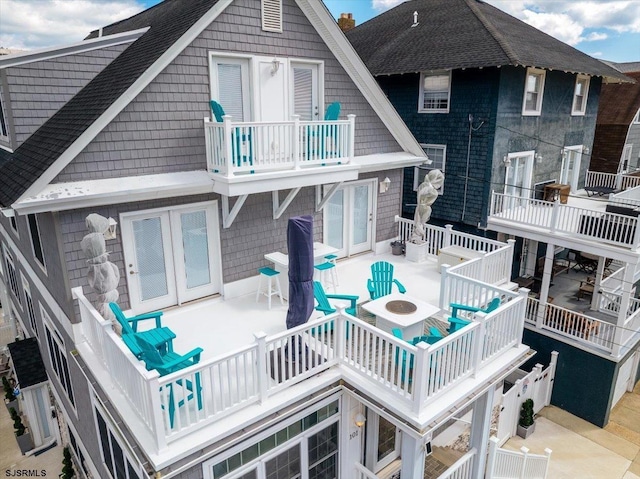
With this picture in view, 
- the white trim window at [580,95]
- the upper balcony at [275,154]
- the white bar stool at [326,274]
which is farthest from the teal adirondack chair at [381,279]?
the white trim window at [580,95]

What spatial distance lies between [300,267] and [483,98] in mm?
9834

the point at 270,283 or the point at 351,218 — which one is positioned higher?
the point at 351,218

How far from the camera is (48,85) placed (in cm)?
845

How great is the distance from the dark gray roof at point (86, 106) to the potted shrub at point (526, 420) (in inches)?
486

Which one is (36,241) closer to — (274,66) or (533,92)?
(274,66)

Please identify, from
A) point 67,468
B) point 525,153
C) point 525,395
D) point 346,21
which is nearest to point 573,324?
point 525,395

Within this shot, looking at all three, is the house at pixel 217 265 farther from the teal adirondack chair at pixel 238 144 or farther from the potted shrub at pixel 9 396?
the potted shrub at pixel 9 396

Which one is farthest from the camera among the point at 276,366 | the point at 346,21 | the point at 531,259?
the point at 346,21

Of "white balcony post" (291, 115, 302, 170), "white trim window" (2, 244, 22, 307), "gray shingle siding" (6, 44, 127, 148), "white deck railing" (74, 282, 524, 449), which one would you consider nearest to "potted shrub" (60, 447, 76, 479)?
"white trim window" (2, 244, 22, 307)

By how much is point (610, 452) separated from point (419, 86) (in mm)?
12277

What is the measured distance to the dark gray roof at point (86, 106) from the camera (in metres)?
6.74

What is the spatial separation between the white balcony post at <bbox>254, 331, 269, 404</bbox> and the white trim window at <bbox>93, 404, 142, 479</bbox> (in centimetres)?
230

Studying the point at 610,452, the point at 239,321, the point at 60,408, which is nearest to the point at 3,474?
the point at 60,408

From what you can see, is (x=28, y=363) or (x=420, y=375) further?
(x=28, y=363)
